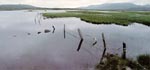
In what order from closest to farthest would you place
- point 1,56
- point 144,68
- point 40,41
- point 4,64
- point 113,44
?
1. point 144,68
2. point 4,64
3. point 1,56
4. point 113,44
5. point 40,41

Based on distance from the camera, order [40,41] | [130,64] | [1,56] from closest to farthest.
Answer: [130,64] < [1,56] < [40,41]

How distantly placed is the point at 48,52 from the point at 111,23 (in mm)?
43274

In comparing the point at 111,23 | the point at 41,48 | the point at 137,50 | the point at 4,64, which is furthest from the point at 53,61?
the point at 111,23

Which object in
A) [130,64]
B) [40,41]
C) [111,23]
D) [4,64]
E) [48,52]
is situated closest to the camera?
[130,64]

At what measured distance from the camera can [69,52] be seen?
3603 centimetres

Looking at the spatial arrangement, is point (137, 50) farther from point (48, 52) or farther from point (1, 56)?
point (1, 56)

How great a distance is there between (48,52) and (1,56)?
633 centimetres

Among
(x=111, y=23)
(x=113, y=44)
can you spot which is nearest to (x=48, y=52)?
(x=113, y=44)

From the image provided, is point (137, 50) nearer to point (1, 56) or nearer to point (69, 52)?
point (69, 52)

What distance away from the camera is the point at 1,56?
105 feet

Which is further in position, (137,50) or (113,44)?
(113,44)

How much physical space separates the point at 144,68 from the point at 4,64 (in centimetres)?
1450

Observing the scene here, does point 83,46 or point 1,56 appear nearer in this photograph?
point 1,56

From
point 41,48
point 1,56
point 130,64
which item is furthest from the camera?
point 41,48
